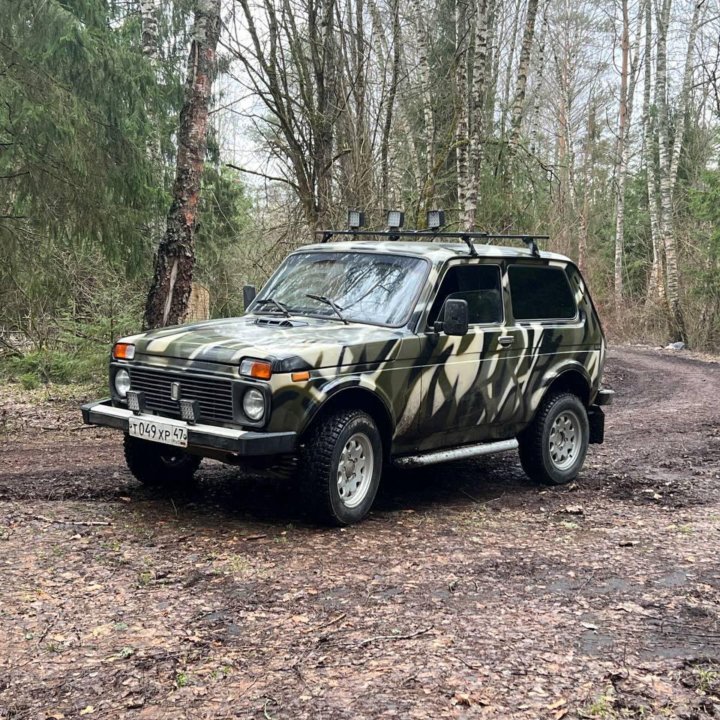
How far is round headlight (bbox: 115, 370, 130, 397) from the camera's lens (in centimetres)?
626

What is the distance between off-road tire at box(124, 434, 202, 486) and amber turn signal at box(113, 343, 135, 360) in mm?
679

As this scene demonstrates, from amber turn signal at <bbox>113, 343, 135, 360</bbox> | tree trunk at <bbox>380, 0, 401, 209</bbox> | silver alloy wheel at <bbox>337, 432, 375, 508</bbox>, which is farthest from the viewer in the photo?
tree trunk at <bbox>380, 0, 401, 209</bbox>

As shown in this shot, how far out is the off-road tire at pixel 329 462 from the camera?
18.7 feet

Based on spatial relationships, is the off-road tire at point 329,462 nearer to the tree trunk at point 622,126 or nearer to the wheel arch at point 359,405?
the wheel arch at point 359,405

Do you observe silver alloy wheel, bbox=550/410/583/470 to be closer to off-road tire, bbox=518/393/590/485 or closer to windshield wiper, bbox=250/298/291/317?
off-road tire, bbox=518/393/590/485

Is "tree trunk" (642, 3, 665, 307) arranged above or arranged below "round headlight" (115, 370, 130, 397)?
above

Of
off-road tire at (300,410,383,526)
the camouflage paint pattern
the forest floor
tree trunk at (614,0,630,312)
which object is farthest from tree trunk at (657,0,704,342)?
off-road tire at (300,410,383,526)

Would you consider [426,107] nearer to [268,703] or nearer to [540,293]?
[540,293]

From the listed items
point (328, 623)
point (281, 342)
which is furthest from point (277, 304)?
point (328, 623)

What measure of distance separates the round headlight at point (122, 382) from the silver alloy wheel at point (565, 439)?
3.76 m

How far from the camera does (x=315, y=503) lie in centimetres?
575

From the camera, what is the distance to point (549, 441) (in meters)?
7.64

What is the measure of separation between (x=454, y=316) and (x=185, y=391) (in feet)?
6.65

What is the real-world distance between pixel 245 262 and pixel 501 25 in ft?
39.1
